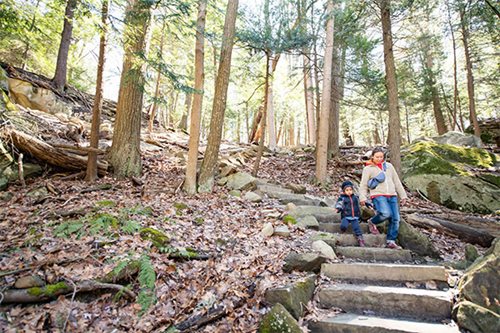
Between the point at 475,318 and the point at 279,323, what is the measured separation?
2042mm

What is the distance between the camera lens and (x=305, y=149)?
14.6m

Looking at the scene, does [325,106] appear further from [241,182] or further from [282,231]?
[282,231]

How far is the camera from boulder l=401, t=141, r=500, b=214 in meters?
8.02

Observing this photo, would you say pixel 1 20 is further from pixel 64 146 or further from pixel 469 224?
pixel 469 224

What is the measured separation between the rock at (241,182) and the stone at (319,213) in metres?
2.03

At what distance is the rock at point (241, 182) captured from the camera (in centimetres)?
783

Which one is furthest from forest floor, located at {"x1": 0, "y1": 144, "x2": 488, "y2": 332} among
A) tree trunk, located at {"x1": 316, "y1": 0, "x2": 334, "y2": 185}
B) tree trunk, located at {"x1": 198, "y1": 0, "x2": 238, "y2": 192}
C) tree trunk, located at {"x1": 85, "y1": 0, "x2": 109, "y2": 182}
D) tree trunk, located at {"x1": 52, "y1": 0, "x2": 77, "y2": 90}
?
tree trunk, located at {"x1": 52, "y1": 0, "x2": 77, "y2": 90}

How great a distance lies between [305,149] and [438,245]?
998cm

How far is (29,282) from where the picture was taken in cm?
284

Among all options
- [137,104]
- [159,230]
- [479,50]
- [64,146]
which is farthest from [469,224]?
[479,50]

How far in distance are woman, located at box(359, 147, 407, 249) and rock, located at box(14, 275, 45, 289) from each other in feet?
16.2

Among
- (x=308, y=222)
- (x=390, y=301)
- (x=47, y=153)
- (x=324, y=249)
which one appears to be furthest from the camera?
(x=47, y=153)

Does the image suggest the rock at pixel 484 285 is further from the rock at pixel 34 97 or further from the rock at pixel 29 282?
the rock at pixel 34 97

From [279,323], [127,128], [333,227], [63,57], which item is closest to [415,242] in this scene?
[333,227]
